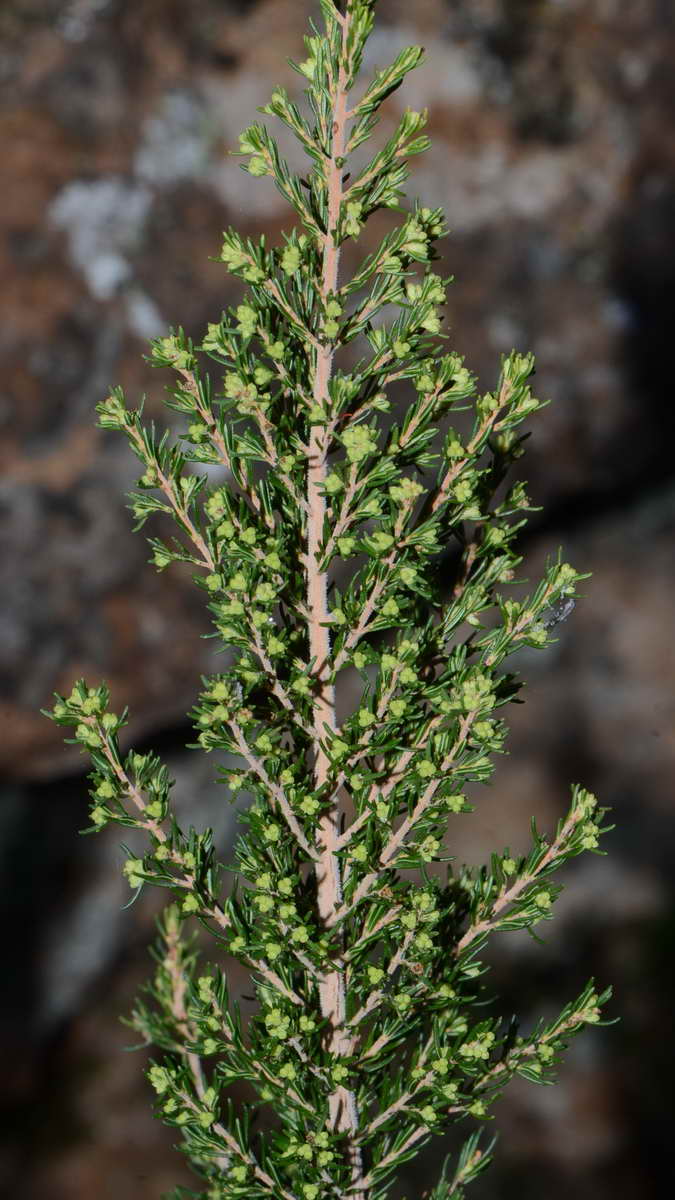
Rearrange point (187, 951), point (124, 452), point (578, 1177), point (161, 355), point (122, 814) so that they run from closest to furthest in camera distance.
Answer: point (161, 355) → point (122, 814) → point (187, 951) → point (578, 1177) → point (124, 452)

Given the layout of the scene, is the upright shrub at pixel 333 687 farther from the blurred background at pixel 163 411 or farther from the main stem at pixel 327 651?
the blurred background at pixel 163 411

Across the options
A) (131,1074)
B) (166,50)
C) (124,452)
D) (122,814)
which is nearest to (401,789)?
(122,814)

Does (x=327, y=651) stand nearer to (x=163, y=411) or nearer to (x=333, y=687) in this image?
(x=333, y=687)

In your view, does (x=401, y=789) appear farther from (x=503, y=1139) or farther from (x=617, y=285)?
(x=617, y=285)

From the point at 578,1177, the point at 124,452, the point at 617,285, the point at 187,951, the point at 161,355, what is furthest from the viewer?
the point at 617,285

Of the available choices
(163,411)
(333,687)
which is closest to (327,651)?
(333,687)

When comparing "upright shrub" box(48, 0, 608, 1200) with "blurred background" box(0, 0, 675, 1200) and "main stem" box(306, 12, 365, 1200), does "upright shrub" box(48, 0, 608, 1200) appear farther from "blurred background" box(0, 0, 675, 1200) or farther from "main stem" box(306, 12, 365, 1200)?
"blurred background" box(0, 0, 675, 1200)
